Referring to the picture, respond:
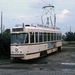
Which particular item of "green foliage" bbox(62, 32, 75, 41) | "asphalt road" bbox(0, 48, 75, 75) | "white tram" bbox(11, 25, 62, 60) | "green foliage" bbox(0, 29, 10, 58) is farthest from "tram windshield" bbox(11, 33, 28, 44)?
"green foliage" bbox(62, 32, 75, 41)

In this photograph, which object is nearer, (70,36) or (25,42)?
(25,42)

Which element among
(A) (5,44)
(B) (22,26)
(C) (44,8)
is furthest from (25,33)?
(C) (44,8)

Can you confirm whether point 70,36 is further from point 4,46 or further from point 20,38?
point 20,38

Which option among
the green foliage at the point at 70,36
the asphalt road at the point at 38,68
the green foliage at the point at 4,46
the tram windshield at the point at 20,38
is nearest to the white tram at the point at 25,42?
the tram windshield at the point at 20,38

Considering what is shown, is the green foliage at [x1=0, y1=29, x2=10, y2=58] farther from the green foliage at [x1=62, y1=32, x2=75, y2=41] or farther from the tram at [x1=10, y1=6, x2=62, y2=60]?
the green foliage at [x1=62, y1=32, x2=75, y2=41]

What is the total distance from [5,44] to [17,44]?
5.55 meters

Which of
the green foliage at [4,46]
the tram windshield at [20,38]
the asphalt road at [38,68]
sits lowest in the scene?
the asphalt road at [38,68]

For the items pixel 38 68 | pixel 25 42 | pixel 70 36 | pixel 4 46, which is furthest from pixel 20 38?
pixel 70 36

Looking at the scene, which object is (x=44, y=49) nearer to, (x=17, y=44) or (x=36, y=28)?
(x=36, y=28)

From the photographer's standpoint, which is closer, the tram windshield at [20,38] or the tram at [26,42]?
the tram at [26,42]

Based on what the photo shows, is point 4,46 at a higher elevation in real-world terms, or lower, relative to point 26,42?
lower

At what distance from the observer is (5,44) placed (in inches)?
996

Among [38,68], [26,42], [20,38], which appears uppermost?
[20,38]

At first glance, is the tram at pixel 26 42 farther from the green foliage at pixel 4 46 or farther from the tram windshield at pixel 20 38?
the green foliage at pixel 4 46
